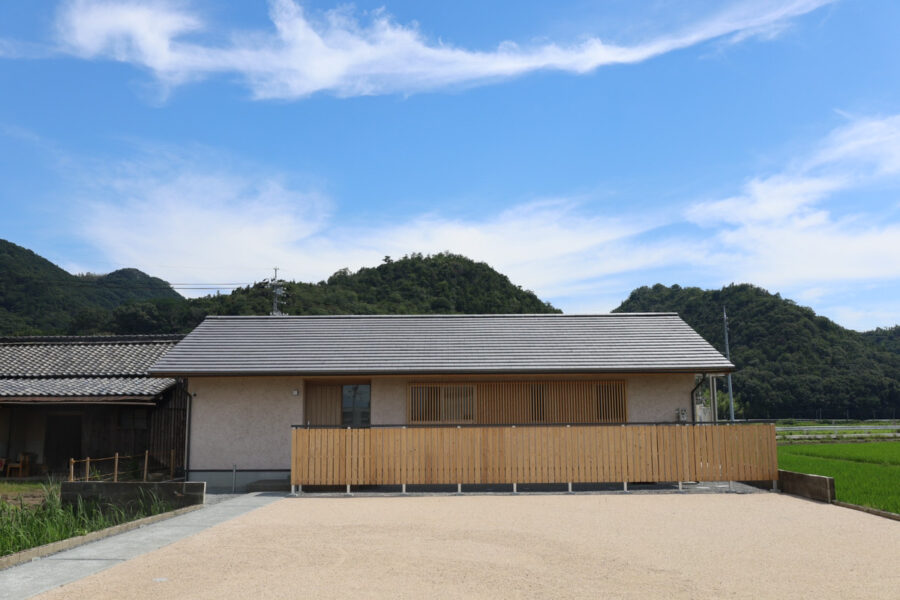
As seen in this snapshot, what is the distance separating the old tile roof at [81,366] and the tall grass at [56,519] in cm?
567

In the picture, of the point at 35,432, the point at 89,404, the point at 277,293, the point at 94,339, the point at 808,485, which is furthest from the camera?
the point at 277,293

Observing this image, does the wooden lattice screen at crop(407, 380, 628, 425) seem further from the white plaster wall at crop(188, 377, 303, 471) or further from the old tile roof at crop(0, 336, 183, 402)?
the old tile roof at crop(0, 336, 183, 402)

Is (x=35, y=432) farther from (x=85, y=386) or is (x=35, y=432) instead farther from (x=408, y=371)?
(x=408, y=371)

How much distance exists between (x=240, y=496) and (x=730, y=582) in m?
9.82

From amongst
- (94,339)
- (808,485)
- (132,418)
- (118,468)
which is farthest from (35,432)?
(808,485)

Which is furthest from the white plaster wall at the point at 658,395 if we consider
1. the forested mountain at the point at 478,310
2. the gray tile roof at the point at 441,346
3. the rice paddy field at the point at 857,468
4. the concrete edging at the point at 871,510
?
the forested mountain at the point at 478,310

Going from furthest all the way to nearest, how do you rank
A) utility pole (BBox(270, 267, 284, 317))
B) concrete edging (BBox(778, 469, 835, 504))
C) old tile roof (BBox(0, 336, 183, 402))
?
1. utility pole (BBox(270, 267, 284, 317))
2. old tile roof (BBox(0, 336, 183, 402))
3. concrete edging (BBox(778, 469, 835, 504))

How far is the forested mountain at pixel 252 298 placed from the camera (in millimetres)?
41000

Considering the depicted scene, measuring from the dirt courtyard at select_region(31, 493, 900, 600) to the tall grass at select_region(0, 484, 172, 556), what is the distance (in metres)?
1.92

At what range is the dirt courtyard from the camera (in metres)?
6.60

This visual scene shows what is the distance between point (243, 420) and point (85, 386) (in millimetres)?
5595

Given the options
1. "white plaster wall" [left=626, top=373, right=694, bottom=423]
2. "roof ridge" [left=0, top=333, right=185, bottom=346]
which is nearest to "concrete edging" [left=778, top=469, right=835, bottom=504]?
"white plaster wall" [left=626, top=373, right=694, bottom=423]

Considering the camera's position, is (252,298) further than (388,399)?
Yes

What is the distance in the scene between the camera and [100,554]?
27.4ft
